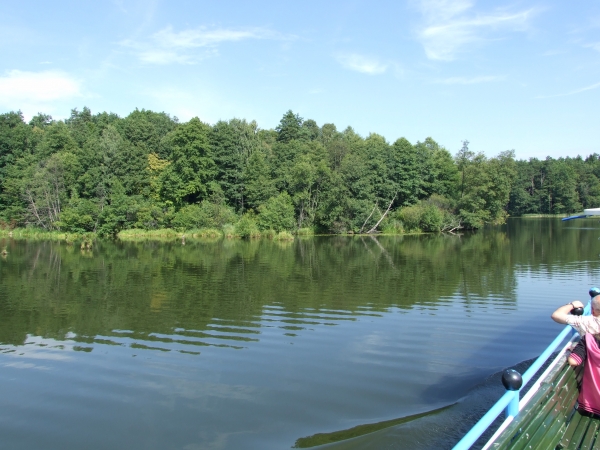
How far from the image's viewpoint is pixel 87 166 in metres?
56.6

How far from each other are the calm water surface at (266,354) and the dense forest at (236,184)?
3056cm

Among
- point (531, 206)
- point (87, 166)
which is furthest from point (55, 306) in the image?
point (531, 206)

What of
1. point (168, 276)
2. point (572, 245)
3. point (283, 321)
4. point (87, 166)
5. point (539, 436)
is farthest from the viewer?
point (87, 166)

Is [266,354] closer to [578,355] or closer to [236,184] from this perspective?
[578,355]

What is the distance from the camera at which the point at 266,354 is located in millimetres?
10258

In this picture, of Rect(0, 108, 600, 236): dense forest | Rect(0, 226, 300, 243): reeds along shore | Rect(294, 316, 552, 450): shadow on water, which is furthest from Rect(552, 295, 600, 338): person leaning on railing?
Rect(0, 108, 600, 236): dense forest

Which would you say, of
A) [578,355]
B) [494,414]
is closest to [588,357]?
[578,355]

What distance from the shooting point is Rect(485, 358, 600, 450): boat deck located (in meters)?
3.90

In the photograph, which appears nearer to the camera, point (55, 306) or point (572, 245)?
point (55, 306)

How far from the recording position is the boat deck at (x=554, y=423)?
154 inches

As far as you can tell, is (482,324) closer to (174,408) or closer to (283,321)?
(283,321)

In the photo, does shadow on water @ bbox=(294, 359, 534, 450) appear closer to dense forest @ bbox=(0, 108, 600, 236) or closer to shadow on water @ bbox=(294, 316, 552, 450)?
shadow on water @ bbox=(294, 316, 552, 450)

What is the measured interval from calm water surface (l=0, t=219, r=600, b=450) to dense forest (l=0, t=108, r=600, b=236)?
3056 centimetres

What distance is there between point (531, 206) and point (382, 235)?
60319mm
